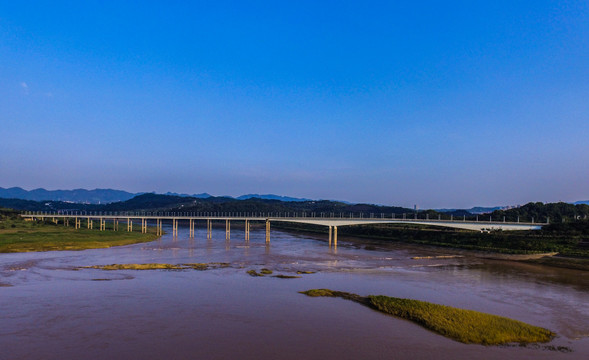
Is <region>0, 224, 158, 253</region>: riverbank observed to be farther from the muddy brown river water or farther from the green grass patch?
the green grass patch

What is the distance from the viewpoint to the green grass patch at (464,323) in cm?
2009

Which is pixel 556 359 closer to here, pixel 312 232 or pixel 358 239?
pixel 358 239

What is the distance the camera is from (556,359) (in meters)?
17.5

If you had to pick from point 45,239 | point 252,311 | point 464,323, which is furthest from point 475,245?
point 45,239

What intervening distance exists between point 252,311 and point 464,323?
42.7 ft


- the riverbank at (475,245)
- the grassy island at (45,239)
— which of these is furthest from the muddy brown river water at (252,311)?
the grassy island at (45,239)

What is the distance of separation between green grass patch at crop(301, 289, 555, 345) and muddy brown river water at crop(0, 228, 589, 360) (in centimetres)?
78

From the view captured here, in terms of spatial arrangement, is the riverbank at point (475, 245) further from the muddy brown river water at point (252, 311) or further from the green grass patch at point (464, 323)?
the green grass patch at point (464, 323)

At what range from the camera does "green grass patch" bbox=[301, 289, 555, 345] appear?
2009cm

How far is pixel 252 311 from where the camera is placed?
81.7ft

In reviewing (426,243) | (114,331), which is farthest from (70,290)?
(426,243)

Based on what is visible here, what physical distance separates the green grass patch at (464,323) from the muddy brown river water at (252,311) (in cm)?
78

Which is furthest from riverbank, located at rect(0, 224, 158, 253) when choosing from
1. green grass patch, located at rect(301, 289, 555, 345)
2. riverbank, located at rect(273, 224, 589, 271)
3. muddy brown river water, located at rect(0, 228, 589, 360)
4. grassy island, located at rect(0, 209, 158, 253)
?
green grass patch, located at rect(301, 289, 555, 345)

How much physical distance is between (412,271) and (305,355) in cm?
2992
